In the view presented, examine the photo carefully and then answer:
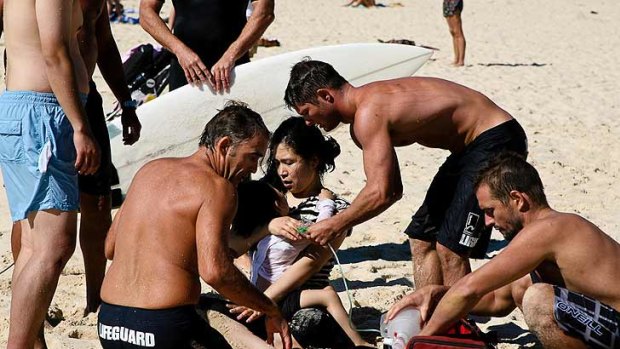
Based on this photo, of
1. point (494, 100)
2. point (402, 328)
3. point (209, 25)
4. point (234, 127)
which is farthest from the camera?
point (494, 100)

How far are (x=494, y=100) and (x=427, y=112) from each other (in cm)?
636

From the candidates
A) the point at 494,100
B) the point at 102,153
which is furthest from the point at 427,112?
the point at 494,100

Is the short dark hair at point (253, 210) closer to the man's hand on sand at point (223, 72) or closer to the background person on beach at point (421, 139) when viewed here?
the background person on beach at point (421, 139)

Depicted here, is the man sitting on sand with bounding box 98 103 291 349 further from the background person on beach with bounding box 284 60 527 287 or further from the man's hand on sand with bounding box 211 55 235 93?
the man's hand on sand with bounding box 211 55 235 93

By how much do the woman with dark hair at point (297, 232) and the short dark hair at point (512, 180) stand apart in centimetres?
87

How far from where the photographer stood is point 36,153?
3.83 metres

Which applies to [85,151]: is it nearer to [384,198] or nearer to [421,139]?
[384,198]

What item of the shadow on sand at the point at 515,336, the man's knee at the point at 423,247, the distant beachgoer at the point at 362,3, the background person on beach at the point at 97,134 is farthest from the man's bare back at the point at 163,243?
the distant beachgoer at the point at 362,3

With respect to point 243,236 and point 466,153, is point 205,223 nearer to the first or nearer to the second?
point 243,236

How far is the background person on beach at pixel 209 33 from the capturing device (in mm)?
5438

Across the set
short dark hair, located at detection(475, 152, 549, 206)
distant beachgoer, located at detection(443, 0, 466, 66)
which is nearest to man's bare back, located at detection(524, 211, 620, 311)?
short dark hair, located at detection(475, 152, 549, 206)

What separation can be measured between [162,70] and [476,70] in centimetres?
552

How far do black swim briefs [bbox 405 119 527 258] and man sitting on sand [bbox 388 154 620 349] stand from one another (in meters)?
0.57

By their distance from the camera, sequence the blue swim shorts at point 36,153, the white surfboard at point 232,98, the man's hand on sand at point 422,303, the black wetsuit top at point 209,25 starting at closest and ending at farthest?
the blue swim shorts at point 36,153
the man's hand on sand at point 422,303
the black wetsuit top at point 209,25
the white surfboard at point 232,98
